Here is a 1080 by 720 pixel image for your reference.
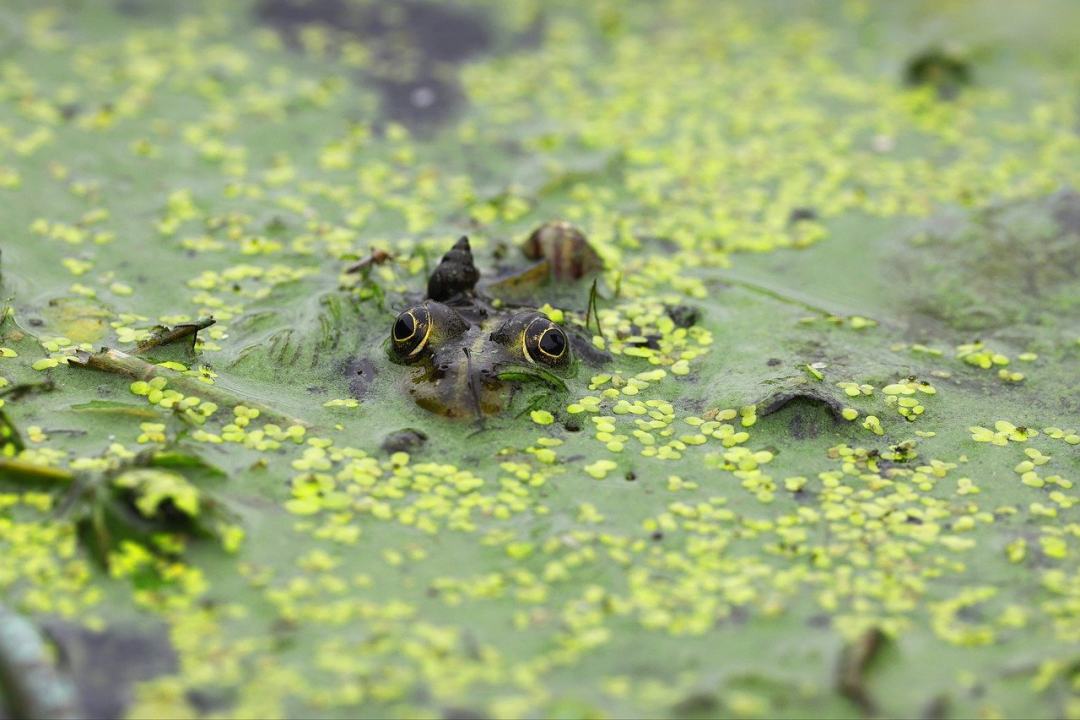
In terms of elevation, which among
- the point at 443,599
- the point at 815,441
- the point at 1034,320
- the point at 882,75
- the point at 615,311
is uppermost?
the point at 882,75

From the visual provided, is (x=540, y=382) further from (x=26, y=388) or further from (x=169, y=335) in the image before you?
(x=26, y=388)

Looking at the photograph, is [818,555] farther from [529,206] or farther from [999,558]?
[529,206]

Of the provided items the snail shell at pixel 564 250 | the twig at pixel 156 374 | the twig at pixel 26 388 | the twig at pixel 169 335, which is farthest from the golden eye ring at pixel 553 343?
the twig at pixel 26 388

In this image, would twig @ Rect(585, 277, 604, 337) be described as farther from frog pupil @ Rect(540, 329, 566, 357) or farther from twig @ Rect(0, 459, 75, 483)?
twig @ Rect(0, 459, 75, 483)

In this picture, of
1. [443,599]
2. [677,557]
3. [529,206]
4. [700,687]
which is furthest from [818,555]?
[529,206]

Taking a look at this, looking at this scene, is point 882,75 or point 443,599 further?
point 882,75

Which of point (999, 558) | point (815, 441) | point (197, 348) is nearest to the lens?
point (999, 558)

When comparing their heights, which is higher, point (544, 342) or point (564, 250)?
point (564, 250)

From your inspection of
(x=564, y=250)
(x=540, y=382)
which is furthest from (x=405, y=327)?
(x=564, y=250)
